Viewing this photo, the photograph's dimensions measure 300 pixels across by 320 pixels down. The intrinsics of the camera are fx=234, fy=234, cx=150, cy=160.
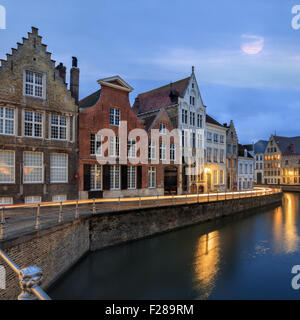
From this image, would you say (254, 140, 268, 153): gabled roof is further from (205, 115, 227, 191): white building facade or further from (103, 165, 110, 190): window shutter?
(103, 165, 110, 190): window shutter

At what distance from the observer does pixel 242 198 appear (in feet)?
98.0

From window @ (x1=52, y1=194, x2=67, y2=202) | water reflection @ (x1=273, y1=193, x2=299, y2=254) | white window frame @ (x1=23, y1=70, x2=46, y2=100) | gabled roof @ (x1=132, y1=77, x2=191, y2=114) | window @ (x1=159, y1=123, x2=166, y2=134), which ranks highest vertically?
gabled roof @ (x1=132, y1=77, x2=191, y2=114)

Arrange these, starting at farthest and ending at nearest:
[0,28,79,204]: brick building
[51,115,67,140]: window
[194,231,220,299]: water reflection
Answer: [51,115,67,140]: window → [0,28,79,204]: brick building → [194,231,220,299]: water reflection

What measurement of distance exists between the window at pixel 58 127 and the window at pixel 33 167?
2.01 metres

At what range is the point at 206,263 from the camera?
1357 centimetres

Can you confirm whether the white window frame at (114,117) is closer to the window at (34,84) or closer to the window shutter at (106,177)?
the window shutter at (106,177)

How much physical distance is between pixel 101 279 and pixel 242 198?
23.4m

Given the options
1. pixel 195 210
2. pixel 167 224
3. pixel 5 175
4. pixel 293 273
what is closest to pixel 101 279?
pixel 167 224

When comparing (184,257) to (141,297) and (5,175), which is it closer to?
(141,297)

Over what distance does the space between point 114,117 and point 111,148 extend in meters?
3.17

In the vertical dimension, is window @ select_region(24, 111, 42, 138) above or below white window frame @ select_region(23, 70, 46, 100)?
below

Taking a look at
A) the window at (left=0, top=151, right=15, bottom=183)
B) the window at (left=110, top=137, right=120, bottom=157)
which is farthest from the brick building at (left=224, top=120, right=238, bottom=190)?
the window at (left=0, top=151, right=15, bottom=183)

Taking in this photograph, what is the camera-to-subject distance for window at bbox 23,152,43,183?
17.9 m

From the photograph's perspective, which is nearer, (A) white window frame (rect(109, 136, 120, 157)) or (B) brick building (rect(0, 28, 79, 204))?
(B) brick building (rect(0, 28, 79, 204))
